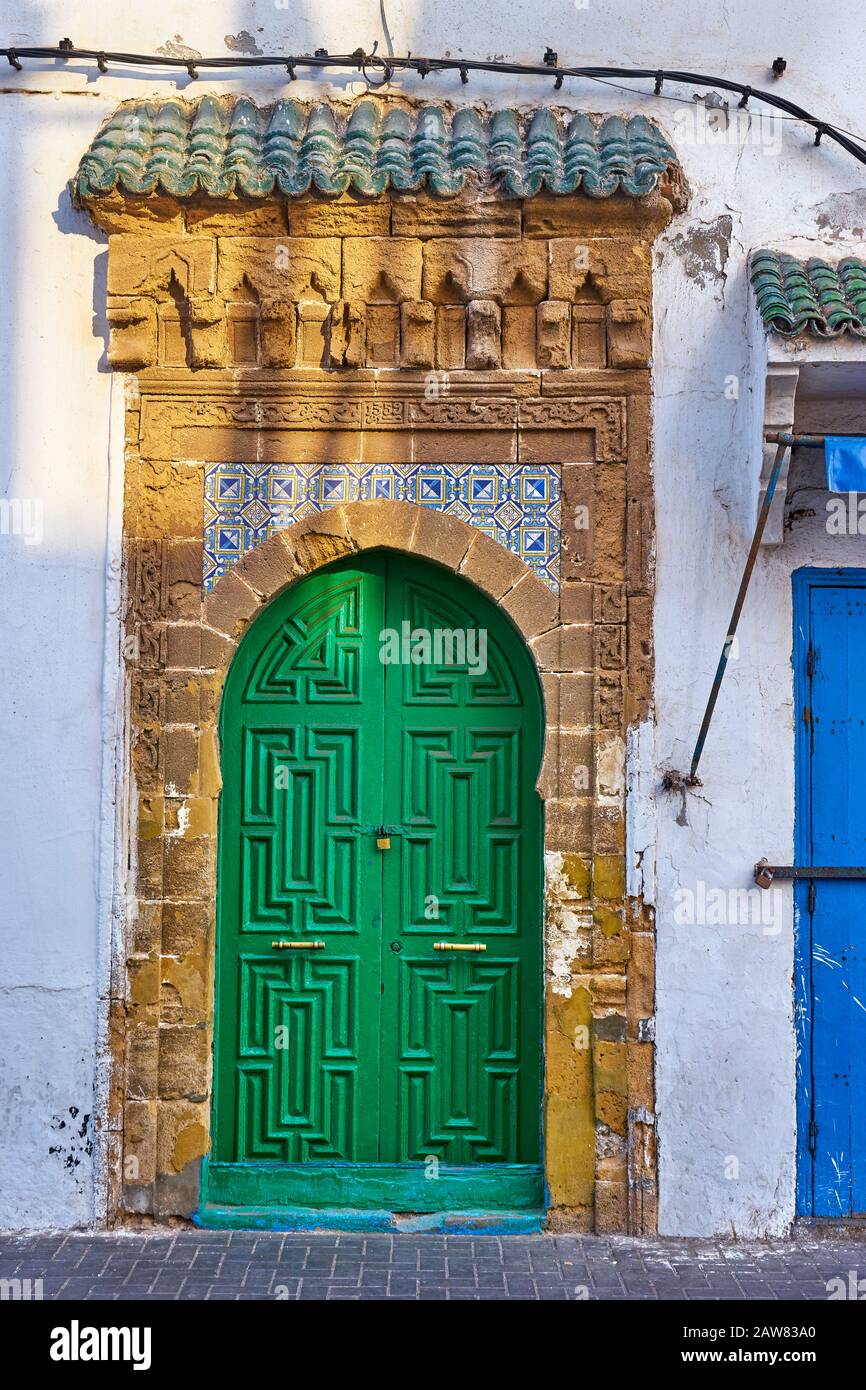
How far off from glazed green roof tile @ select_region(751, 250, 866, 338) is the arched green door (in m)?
1.69

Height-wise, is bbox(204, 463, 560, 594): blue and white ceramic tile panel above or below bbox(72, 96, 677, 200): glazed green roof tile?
below

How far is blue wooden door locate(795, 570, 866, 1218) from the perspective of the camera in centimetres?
550

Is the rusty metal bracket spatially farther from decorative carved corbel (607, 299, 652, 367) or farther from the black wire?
the black wire

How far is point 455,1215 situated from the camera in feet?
18.0

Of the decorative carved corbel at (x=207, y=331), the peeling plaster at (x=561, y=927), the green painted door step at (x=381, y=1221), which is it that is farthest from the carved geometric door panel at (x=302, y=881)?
the decorative carved corbel at (x=207, y=331)

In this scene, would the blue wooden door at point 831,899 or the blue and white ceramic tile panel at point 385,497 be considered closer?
the blue wooden door at point 831,899

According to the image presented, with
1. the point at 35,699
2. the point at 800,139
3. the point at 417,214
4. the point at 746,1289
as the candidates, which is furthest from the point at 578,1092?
the point at 800,139

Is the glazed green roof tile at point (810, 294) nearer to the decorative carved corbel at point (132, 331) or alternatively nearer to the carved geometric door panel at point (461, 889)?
A: the carved geometric door panel at point (461, 889)

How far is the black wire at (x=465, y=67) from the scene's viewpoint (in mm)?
5715

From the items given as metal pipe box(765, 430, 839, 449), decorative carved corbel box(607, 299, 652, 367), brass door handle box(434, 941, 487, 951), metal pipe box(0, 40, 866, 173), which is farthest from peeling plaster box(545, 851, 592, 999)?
metal pipe box(0, 40, 866, 173)

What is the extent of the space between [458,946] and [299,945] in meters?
0.68

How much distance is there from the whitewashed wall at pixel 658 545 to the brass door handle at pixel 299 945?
73 centimetres

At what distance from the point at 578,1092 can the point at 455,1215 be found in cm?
Answer: 72

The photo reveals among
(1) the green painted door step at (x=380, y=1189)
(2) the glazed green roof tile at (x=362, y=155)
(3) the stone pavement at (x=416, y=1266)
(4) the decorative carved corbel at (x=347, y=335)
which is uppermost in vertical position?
(2) the glazed green roof tile at (x=362, y=155)
